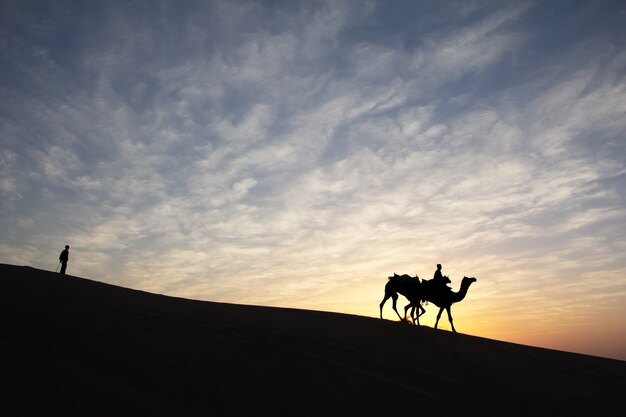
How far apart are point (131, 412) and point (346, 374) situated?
149 inches

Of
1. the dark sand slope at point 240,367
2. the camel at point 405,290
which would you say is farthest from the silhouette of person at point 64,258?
the camel at point 405,290

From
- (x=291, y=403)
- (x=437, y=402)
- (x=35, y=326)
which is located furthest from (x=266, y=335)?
(x=35, y=326)

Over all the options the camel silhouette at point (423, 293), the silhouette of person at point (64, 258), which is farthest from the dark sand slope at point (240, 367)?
the silhouette of person at point (64, 258)

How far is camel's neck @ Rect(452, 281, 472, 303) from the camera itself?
15703mm

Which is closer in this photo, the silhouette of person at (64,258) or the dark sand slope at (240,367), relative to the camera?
the dark sand slope at (240,367)

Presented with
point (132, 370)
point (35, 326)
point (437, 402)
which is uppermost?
point (35, 326)

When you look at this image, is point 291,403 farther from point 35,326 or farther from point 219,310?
point 219,310

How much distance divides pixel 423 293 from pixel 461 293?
134 cm

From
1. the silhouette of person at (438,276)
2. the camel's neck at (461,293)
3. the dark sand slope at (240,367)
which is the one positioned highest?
the silhouette of person at (438,276)

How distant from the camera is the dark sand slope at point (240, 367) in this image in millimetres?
5715

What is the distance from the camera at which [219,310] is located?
37.2 ft

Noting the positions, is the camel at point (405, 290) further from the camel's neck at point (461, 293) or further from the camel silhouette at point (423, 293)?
the camel's neck at point (461, 293)

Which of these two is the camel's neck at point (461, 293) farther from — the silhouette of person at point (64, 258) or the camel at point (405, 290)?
the silhouette of person at point (64, 258)

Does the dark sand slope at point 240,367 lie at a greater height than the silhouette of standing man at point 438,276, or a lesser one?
lesser
